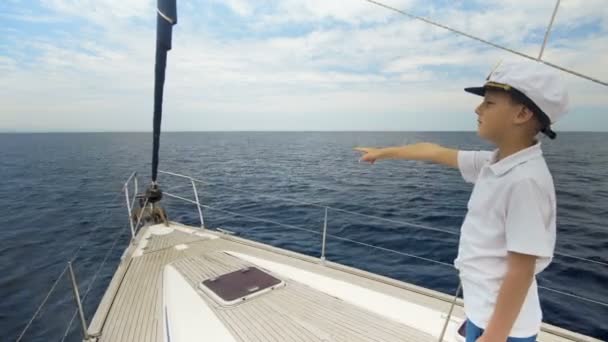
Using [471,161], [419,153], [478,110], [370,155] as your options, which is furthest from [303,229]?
[478,110]

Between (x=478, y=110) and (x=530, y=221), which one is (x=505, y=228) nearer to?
(x=530, y=221)

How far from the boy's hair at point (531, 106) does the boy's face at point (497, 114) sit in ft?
0.05

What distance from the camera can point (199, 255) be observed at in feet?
15.3

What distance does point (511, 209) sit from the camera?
102cm

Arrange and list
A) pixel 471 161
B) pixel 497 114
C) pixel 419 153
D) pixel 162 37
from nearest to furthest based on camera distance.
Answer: pixel 497 114
pixel 471 161
pixel 419 153
pixel 162 37

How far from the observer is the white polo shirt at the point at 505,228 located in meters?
0.98

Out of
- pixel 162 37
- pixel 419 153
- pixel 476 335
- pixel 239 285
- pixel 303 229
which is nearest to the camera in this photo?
pixel 476 335

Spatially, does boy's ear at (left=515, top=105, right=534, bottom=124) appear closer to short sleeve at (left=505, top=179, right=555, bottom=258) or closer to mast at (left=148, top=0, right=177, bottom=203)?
short sleeve at (left=505, top=179, right=555, bottom=258)

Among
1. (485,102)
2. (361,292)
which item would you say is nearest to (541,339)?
(361,292)

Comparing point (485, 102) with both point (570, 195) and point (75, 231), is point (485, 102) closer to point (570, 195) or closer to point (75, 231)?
point (75, 231)

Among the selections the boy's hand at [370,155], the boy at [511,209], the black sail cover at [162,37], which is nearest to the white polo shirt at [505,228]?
the boy at [511,209]

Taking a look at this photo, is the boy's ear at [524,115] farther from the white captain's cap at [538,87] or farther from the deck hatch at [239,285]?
the deck hatch at [239,285]

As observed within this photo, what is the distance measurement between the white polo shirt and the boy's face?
9 centimetres

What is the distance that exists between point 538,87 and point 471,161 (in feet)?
1.83
